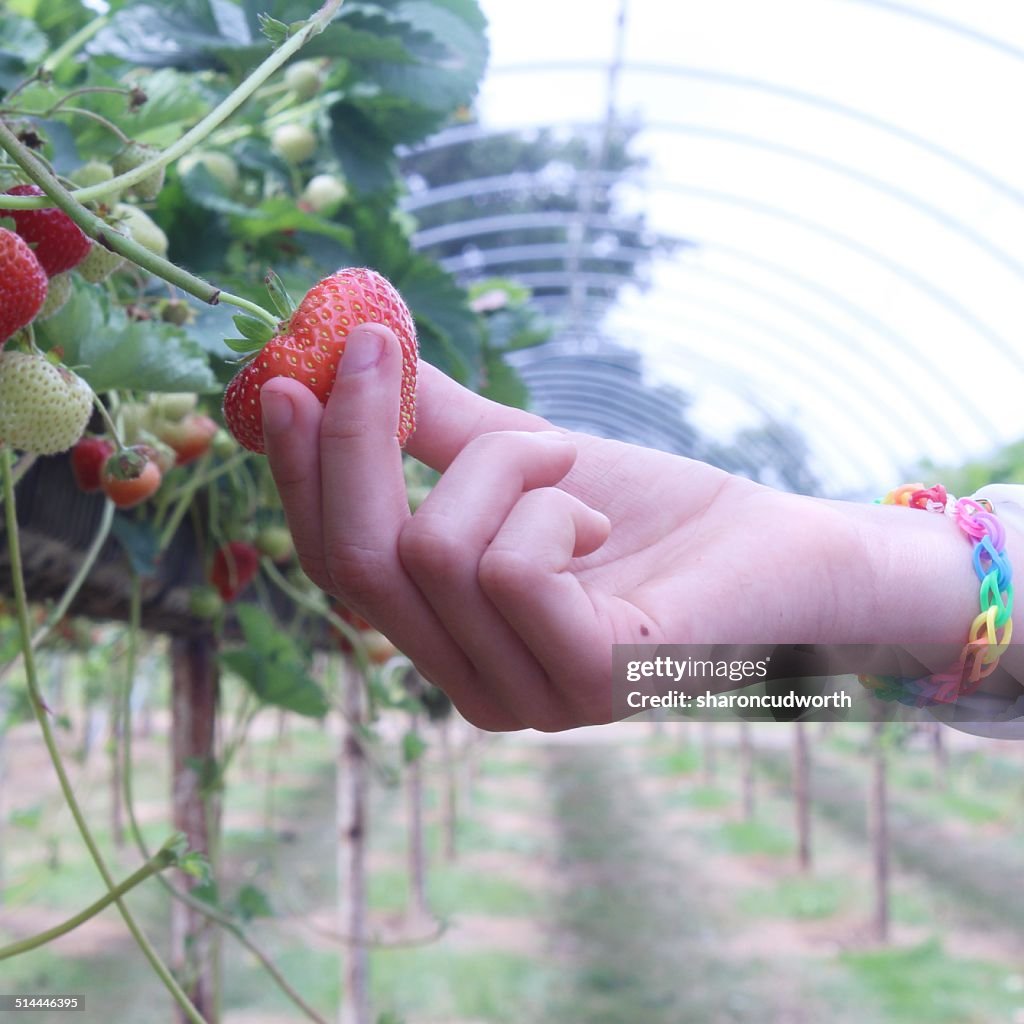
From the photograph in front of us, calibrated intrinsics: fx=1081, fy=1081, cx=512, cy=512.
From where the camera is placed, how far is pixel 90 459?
749 millimetres

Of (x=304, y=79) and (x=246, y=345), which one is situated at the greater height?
(x=304, y=79)

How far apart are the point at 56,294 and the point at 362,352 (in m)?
0.21

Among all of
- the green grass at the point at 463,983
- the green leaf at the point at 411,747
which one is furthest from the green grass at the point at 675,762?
the green leaf at the point at 411,747

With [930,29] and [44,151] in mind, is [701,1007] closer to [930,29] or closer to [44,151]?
[930,29]

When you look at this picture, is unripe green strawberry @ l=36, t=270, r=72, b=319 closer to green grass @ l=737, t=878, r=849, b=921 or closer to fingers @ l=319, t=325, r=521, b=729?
fingers @ l=319, t=325, r=521, b=729

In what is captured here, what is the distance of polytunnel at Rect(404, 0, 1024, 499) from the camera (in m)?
4.40

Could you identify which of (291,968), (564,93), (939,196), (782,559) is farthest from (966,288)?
(782,559)

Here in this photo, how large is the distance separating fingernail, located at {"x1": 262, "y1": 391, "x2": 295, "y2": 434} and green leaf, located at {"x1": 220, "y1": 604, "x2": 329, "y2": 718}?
2.47ft

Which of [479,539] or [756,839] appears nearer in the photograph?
[479,539]

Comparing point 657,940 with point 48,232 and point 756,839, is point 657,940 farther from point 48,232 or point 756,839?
point 48,232

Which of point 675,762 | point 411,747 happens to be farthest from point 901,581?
point 675,762

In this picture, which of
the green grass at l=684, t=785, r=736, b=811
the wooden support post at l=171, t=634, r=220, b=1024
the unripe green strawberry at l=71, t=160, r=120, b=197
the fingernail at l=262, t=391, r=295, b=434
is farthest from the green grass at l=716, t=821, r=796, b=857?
the fingernail at l=262, t=391, r=295, b=434

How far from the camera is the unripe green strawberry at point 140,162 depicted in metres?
0.54

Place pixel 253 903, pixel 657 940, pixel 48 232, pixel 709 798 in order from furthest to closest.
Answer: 1. pixel 709 798
2. pixel 657 940
3. pixel 253 903
4. pixel 48 232
